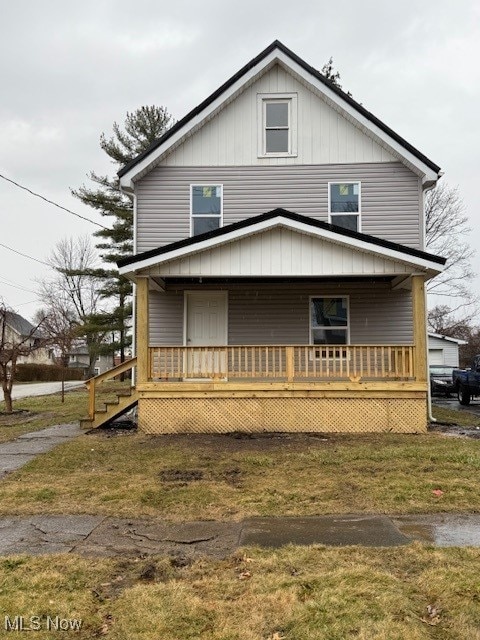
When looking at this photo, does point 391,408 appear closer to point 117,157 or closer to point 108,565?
point 108,565

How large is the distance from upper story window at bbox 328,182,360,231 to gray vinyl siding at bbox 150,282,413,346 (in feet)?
5.36

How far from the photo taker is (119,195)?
29656 mm

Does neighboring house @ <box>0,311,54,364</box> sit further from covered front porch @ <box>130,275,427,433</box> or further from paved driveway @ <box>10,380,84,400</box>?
covered front porch @ <box>130,275,427,433</box>

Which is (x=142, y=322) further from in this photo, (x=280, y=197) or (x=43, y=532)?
(x=43, y=532)

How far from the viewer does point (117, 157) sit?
97.7 feet

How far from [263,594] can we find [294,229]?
319 inches

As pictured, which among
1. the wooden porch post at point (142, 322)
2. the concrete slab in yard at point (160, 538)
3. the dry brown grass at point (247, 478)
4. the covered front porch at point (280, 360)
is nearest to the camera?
the concrete slab in yard at point (160, 538)

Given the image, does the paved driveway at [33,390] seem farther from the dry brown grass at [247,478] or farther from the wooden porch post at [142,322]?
the dry brown grass at [247,478]

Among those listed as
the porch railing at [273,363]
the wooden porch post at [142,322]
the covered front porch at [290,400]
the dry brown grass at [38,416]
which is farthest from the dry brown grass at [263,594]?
the dry brown grass at [38,416]

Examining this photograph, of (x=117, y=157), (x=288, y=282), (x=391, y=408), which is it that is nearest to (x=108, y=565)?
(x=391, y=408)

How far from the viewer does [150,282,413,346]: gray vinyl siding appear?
13.9m

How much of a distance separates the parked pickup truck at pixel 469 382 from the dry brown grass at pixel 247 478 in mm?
10734

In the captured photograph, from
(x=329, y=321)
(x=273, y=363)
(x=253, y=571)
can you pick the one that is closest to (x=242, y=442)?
(x=273, y=363)

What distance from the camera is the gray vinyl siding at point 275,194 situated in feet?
45.2
